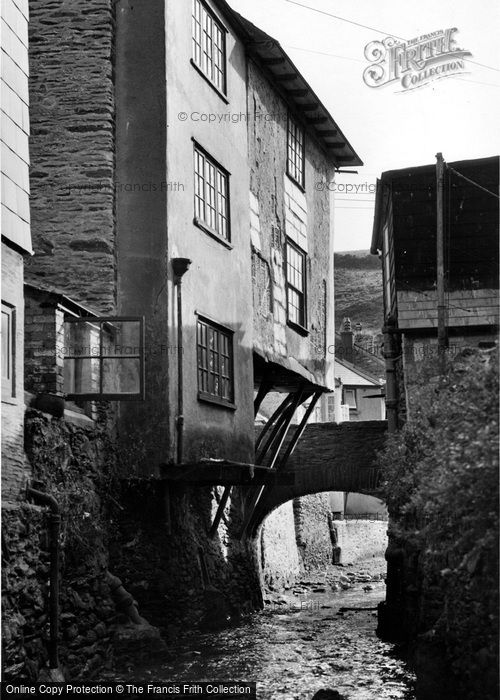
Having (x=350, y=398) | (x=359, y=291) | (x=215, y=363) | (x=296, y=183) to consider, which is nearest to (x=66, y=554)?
(x=215, y=363)

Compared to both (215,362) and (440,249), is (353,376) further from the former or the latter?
(215,362)

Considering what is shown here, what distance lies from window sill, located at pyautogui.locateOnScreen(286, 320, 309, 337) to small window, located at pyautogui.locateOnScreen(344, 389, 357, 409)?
3328 centimetres

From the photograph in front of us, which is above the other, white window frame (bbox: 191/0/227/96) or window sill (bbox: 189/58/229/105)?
white window frame (bbox: 191/0/227/96)

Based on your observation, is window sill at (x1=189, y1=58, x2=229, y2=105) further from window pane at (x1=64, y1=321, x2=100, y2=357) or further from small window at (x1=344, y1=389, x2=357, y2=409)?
small window at (x1=344, y1=389, x2=357, y2=409)

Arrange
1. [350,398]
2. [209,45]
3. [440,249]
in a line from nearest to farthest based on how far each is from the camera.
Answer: [209,45] → [440,249] → [350,398]

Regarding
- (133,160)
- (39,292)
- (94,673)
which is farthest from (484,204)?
(94,673)

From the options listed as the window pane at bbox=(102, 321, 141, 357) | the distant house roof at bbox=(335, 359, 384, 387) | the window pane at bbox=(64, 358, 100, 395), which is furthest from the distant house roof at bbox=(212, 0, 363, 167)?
the distant house roof at bbox=(335, 359, 384, 387)

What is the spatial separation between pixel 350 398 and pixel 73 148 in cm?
4012

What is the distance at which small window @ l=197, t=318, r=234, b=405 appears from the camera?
16.2 meters

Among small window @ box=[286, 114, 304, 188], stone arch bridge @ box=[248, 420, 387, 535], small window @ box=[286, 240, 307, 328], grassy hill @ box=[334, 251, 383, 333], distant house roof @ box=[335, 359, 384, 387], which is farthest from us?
grassy hill @ box=[334, 251, 383, 333]

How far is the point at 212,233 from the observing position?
16.7 metres

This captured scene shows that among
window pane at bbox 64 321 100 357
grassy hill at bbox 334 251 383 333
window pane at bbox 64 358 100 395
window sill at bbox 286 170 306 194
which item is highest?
grassy hill at bbox 334 251 383 333

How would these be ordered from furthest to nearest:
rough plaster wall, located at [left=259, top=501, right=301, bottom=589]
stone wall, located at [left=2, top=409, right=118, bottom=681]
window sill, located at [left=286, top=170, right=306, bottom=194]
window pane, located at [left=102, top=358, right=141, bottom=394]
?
rough plaster wall, located at [left=259, top=501, right=301, bottom=589]
window sill, located at [left=286, top=170, right=306, bottom=194]
window pane, located at [left=102, top=358, right=141, bottom=394]
stone wall, located at [left=2, top=409, right=118, bottom=681]

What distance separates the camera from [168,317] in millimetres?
15023
